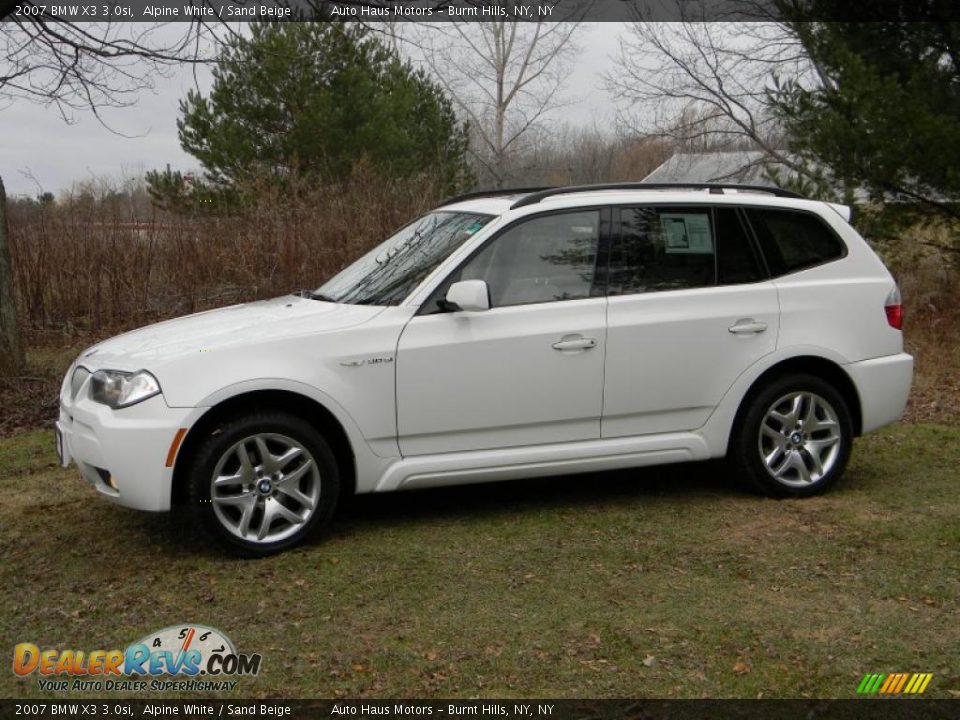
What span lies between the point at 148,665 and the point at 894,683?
2.74 m

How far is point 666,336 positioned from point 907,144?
24.2 ft

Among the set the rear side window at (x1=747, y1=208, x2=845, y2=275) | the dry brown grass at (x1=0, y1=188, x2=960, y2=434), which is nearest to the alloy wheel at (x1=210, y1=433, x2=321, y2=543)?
the rear side window at (x1=747, y1=208, x2=845, y2=275)

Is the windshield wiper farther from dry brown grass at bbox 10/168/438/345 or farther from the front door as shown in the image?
dry brown grass at bbox 10/168/438/345

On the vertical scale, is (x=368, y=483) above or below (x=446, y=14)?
below

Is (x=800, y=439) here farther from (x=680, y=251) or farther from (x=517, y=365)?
(x=517, y=365)

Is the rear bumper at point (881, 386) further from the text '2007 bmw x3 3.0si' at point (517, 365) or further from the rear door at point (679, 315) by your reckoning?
the rear door at point (679, 315)

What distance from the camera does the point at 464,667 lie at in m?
4.03

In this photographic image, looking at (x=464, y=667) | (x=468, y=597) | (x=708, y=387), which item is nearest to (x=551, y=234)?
(x=708, y=387)

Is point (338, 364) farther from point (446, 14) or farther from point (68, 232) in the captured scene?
point (68, 232)

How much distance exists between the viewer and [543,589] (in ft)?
15.9


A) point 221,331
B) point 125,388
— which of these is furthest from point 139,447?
point 221,331

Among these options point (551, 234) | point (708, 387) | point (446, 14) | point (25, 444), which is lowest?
point (25, 444)

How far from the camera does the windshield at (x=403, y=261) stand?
5777mm

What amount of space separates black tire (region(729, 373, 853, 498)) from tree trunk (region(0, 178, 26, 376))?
6.83 meters
